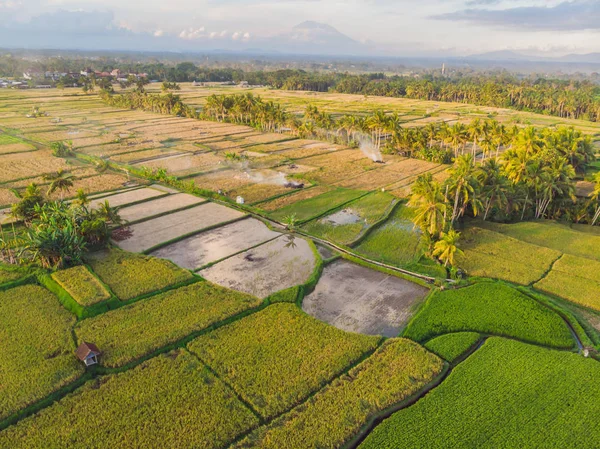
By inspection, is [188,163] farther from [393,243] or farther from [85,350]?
[85,350]

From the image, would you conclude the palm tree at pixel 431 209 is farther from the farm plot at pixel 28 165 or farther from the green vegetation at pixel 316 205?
the farm plot at pixel 28 165

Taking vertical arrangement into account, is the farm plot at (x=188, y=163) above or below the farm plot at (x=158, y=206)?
above

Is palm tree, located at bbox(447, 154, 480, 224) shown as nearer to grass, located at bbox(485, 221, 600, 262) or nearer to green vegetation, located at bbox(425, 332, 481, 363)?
grass, located at bbox(485, 221, 600, 262)

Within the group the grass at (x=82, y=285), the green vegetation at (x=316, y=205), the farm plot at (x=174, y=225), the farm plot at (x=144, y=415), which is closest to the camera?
the farm plot at (x=144, y=415)

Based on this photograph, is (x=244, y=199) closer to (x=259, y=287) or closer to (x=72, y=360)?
(x=259, y=287)

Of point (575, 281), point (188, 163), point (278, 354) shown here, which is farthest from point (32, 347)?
point (188, 163)

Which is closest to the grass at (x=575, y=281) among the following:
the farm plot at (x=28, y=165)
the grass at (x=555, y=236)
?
the grass at (x=555, y=236)
